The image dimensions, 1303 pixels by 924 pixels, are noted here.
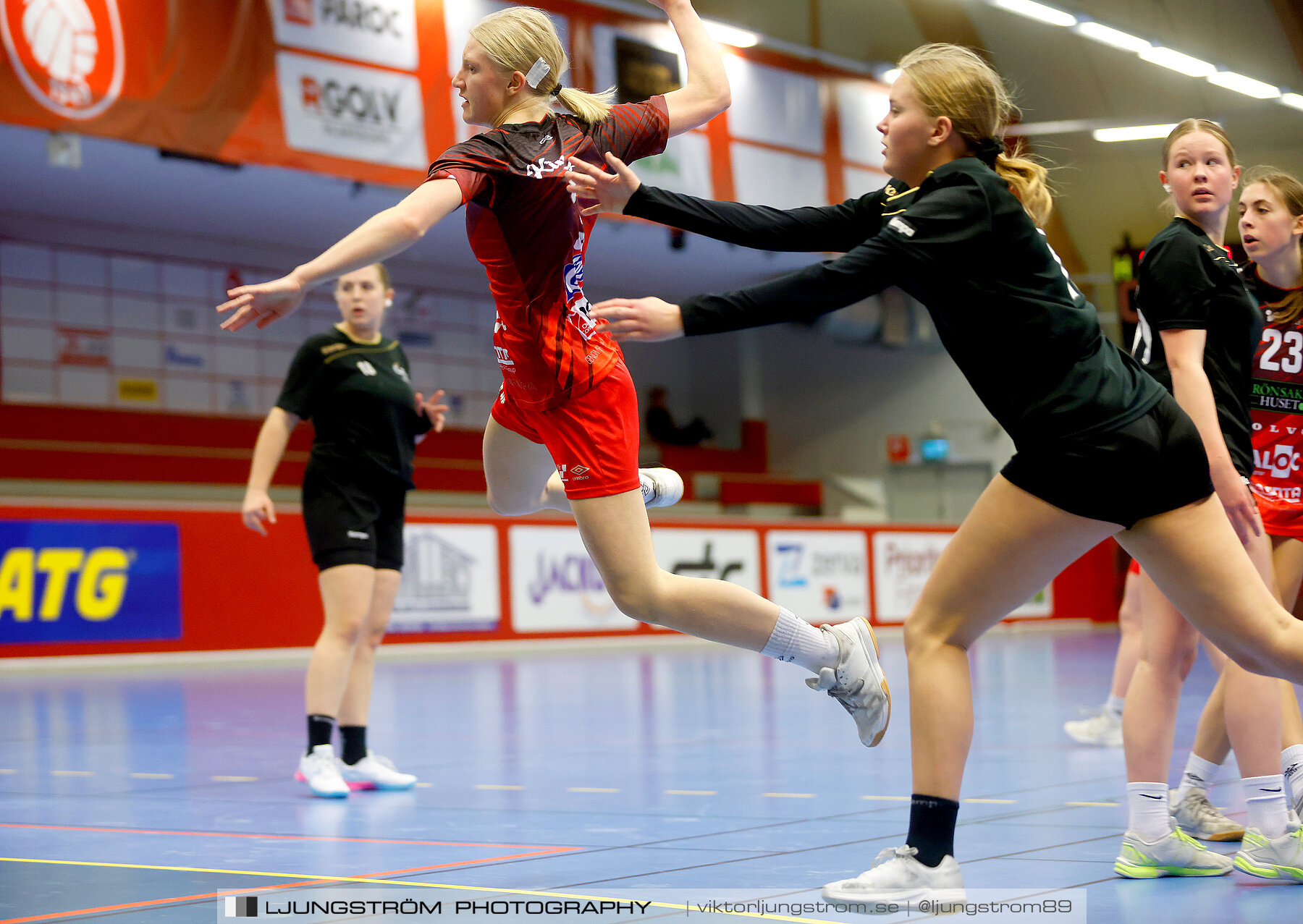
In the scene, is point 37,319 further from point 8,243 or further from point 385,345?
point 385,345

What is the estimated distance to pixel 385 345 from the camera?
5.70 meters

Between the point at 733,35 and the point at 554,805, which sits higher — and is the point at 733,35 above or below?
above

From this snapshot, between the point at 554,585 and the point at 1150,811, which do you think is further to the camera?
the point at 554,585

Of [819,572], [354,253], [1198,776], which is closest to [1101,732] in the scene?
[1198,776]

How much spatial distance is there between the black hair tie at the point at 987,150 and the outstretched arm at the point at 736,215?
27 centimetres

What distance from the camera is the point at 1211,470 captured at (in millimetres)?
3268

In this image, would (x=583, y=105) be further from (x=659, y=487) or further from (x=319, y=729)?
(x=319, y=729)

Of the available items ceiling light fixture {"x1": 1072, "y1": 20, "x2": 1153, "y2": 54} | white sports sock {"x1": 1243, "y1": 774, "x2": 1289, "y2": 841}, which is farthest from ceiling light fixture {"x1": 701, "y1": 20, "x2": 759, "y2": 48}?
white sports sock {"x1": 1243, "y1": 774, "x2": 1289, "y2": 841}

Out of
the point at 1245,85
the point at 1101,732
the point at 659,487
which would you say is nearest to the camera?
the point at 659,487

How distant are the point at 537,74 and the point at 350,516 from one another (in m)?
2.25

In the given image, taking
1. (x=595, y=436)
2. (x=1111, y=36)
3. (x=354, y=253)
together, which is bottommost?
(x=595, y=436)

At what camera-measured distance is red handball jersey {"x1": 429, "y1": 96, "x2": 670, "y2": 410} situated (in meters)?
3.52

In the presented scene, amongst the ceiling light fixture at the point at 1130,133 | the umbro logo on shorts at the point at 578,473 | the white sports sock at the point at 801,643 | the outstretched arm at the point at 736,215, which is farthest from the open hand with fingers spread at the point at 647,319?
the ceiling light fixture at the point at 1130,133

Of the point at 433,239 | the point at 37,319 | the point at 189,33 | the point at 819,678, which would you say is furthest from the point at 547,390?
the point at 433,239
